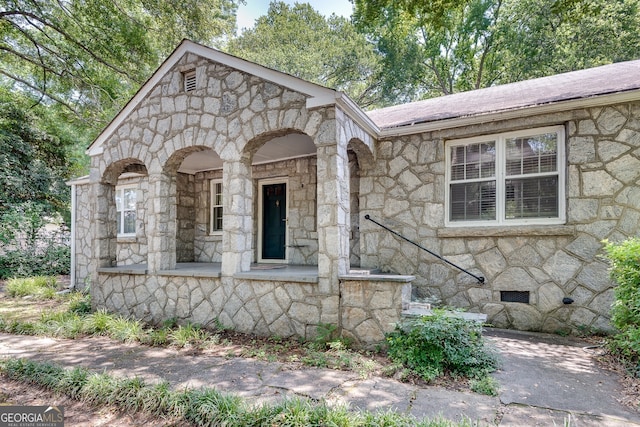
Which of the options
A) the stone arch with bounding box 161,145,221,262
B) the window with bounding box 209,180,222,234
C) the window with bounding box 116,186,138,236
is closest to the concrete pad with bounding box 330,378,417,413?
the stone arch with bounding box 161,145,221,262

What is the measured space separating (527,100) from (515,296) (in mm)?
A: 3058

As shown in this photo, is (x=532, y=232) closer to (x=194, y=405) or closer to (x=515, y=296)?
(x=515, y=296)

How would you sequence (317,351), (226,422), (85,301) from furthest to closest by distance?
(85,301)
(317,351)
(226,422)

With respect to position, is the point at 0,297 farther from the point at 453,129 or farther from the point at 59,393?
the point at 453,129

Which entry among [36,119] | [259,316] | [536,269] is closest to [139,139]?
[259,316]

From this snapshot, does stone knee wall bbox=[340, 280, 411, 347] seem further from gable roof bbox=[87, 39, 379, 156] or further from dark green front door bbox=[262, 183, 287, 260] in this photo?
dark green front door bbox=[262, 183, 287, 260]

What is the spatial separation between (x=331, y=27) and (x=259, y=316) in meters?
17.6

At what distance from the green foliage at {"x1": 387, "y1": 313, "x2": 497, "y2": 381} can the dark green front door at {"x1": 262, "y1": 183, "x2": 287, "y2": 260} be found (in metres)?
4.48

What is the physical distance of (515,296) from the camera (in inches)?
213

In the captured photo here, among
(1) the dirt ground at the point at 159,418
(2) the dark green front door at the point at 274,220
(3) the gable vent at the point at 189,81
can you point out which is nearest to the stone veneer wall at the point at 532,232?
(1) the dirt ground at the point at 159,418

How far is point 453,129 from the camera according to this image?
585 cm

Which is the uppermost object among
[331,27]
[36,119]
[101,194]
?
[331,27]

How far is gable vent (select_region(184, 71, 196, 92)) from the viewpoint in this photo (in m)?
6.10

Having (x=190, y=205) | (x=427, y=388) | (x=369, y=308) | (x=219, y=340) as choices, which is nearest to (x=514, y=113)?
(x=369, y=308)
